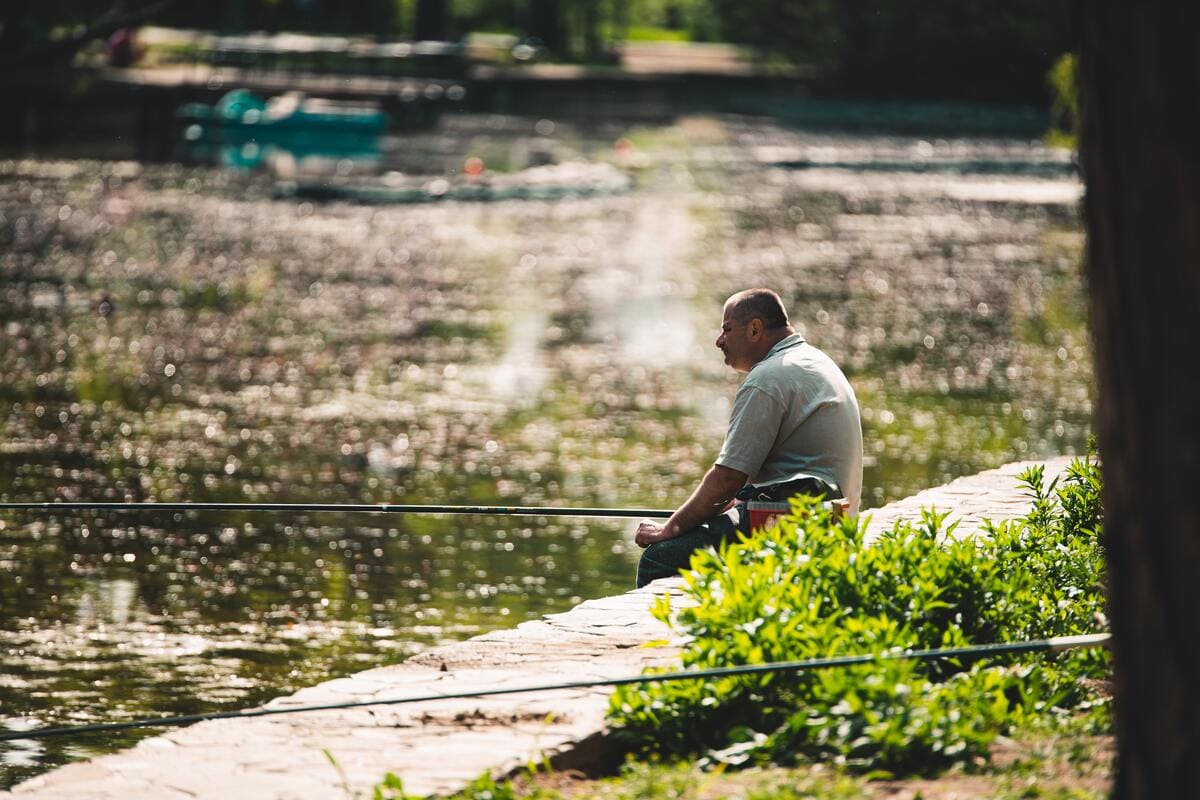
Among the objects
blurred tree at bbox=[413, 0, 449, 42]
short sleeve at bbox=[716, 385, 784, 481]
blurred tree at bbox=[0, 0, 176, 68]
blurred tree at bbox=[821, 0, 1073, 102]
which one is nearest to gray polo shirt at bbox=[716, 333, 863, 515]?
short sleeve at bbox=[716, 385, 784, 481]

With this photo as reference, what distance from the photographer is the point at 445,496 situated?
11227 millimetres

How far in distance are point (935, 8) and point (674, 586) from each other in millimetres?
43497

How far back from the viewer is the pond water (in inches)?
351

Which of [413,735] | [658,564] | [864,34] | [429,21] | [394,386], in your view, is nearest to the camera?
[413,735]

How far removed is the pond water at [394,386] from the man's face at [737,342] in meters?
2.26

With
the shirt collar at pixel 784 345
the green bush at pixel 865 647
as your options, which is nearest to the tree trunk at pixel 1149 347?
the green bush at pixel 865 647

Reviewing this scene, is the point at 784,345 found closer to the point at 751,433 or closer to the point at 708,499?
the point at 751,433

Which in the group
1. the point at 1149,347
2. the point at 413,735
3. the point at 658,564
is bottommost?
the point at 413,735

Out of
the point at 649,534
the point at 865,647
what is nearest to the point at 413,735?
the point at 865,647

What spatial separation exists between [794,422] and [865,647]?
4.99ft

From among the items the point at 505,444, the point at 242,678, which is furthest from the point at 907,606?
Result: the point at 505,444

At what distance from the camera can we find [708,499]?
22.7 ft

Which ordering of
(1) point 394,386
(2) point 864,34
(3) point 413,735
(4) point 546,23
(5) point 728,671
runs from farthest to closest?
(4) point 546,23 < (2) point 864,34 < (1) point 394,386 < (3) point 413,735 < (5) point 728,671

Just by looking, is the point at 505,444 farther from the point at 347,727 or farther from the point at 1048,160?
the point at 1048,160
